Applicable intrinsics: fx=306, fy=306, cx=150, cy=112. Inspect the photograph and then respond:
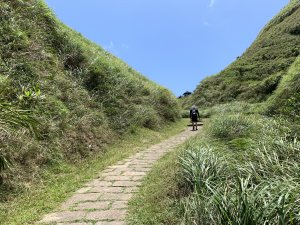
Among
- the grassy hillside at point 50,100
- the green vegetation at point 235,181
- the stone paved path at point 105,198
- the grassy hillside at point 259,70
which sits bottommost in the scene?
the stone paved path at point 105,198

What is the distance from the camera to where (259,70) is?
1210 inches

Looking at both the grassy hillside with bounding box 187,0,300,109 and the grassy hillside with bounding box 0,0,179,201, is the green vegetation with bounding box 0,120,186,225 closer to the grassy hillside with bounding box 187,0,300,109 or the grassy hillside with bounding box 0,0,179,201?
the grassy hillside with bounding box 0,0,179,201

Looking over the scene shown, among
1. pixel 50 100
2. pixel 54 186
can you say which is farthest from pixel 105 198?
pixel 50 100

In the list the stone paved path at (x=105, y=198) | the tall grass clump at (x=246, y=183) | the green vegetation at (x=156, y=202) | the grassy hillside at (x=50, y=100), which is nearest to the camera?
the tall grass clump at (x=246, y=183)

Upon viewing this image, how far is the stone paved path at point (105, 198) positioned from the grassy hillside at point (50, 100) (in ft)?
3.40

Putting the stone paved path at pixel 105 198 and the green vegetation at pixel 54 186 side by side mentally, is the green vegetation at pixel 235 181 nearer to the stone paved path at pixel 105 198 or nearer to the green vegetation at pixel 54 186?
the stone paved path at pixel 105 198

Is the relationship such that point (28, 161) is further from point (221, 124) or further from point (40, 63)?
point (221, 124)

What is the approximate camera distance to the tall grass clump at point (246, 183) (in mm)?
2773

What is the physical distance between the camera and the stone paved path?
414cm

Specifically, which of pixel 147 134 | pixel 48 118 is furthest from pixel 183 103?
pixel 48 118

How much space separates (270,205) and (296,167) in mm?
1281

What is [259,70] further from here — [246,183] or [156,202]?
[246,183]

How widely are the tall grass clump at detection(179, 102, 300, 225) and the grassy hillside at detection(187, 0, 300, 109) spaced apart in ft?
69.6

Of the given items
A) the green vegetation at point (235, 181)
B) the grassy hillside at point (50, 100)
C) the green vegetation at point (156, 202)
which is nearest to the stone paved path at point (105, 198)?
the green vegetation at point (156, 202)
